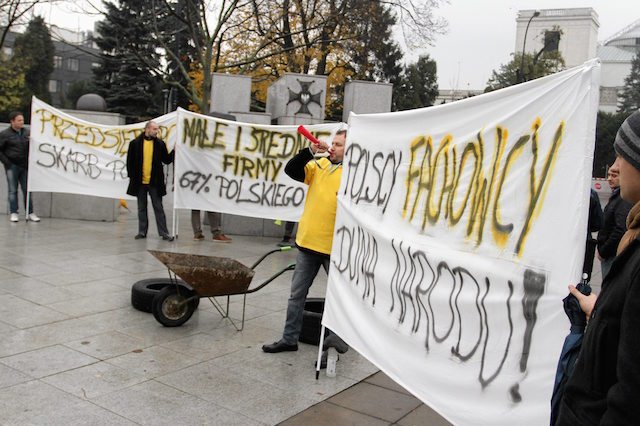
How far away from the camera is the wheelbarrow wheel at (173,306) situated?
564 centimetres

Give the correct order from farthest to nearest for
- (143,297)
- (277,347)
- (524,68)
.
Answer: (524,68), (143,297), (277,347)

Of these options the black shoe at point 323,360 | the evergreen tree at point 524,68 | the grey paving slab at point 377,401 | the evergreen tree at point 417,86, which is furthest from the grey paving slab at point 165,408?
the evergreen tree at point 524,68

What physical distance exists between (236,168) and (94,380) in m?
6.33

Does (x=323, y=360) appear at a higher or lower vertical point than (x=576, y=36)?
lower

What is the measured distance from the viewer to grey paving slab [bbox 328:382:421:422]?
4.20m

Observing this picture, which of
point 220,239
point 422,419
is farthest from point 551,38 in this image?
point 422,419

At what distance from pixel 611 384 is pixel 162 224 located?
973 centimetres

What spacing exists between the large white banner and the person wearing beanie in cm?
67

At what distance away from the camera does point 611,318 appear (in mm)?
1795

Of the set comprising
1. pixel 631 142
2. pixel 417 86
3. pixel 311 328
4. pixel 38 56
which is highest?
pixel 38 56

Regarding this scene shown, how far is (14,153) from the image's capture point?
11680 millimetres

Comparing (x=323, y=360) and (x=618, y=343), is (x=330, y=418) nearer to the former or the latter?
(x=323, y=360)

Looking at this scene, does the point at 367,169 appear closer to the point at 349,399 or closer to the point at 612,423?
the point at 349,399

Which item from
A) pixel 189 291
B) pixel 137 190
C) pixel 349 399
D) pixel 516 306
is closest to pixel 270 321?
pixel 189 291
